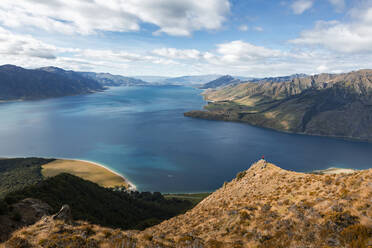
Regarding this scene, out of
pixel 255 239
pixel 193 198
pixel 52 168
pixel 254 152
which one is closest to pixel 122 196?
pixel 193 198

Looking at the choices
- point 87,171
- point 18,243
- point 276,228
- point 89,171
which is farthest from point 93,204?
point 87,171

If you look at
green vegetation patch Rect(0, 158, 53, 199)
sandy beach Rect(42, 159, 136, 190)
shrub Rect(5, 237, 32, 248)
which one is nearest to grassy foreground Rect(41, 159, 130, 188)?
sandy beach Rect(42, 159, 136, 190)

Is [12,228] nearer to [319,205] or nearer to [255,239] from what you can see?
[255,239]

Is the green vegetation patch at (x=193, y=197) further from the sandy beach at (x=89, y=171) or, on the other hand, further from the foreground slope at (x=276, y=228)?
the foreground slope at (x=276, y=228)

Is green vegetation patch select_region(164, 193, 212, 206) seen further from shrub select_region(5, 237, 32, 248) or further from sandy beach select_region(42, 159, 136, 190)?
shrub select_region(5, 237, 32, 248)

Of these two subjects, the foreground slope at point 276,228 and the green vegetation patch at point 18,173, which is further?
the green vegetation patch at point 18,173

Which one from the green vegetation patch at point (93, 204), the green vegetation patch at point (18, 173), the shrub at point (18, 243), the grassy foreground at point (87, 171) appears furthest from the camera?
the grassy foreground at point (87, 171)

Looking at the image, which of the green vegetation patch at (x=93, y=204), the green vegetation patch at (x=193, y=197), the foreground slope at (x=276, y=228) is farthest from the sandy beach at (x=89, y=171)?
the foreground slope at (x=276, y=228)
